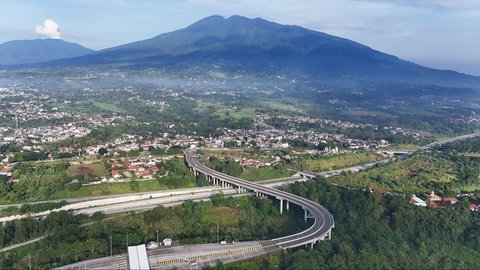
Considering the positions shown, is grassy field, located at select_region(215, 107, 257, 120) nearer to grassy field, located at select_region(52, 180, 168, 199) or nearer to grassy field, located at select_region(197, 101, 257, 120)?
grassy field, located at select_region(197, 101, 257, 120)

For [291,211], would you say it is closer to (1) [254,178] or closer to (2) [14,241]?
(1) [254,178]

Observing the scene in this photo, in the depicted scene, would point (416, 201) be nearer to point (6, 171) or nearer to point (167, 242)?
point (167, 242)

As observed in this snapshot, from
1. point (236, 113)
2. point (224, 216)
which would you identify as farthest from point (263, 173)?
point (236, 113)

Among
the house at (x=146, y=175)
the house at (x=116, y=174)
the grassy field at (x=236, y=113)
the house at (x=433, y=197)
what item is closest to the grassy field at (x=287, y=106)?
the grassy field at (x=236, y=113)

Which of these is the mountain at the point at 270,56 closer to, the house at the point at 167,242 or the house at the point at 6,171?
the house at the point at 6,171

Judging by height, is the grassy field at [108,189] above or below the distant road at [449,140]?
above

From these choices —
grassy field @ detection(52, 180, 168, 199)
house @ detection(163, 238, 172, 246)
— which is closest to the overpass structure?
grassy field @ detection(52, 180, 168, 199)
